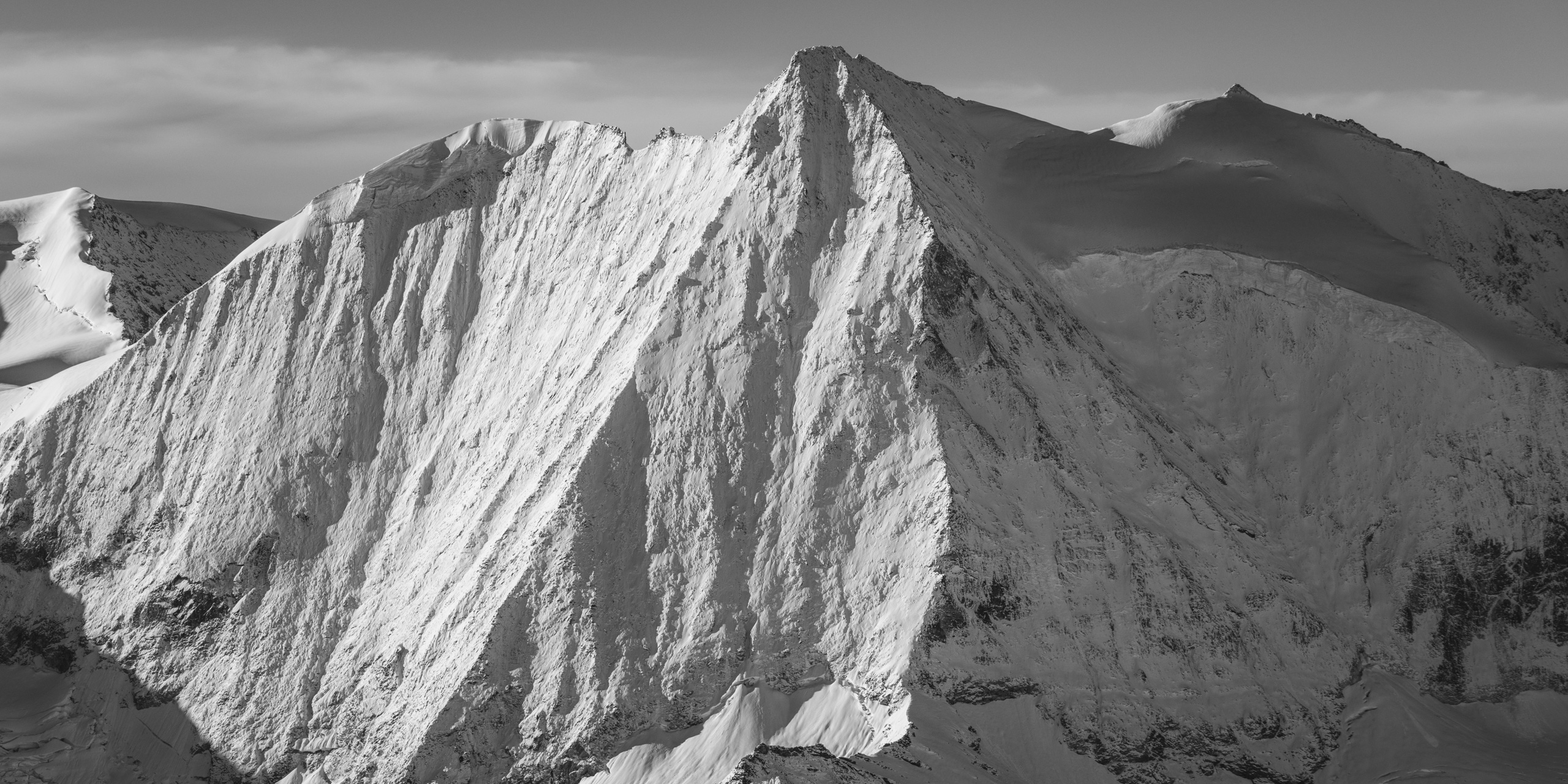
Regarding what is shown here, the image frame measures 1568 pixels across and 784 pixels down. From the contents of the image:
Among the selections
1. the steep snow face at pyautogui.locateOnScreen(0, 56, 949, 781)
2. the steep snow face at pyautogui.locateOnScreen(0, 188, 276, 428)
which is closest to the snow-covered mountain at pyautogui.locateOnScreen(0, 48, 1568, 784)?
the steep snow face at pyautogui.locateOnScreen(0, 56, 949, 781)

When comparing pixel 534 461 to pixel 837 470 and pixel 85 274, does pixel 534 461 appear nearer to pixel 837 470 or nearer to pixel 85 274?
pixel 837 470

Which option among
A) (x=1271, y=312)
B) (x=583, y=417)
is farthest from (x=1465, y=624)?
(x=583, y=417)

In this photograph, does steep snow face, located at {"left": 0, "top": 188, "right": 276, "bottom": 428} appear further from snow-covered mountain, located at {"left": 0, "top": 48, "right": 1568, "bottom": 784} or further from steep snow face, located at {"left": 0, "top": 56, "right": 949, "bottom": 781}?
snow-covered mountain, located at {"left": 0, "top": 48, "right": 1568, "bottom": 784}

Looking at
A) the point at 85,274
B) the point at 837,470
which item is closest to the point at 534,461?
the point at 837,470

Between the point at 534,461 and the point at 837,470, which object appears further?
the point at 534,461

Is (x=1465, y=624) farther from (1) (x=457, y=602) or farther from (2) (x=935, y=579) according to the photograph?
(1) (x=457, y=602)

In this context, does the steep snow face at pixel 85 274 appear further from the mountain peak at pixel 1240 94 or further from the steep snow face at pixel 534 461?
the mountain peak at pixel 1240 94

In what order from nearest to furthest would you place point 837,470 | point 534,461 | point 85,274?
point 837,470 → point 534,461 → point 85,274
